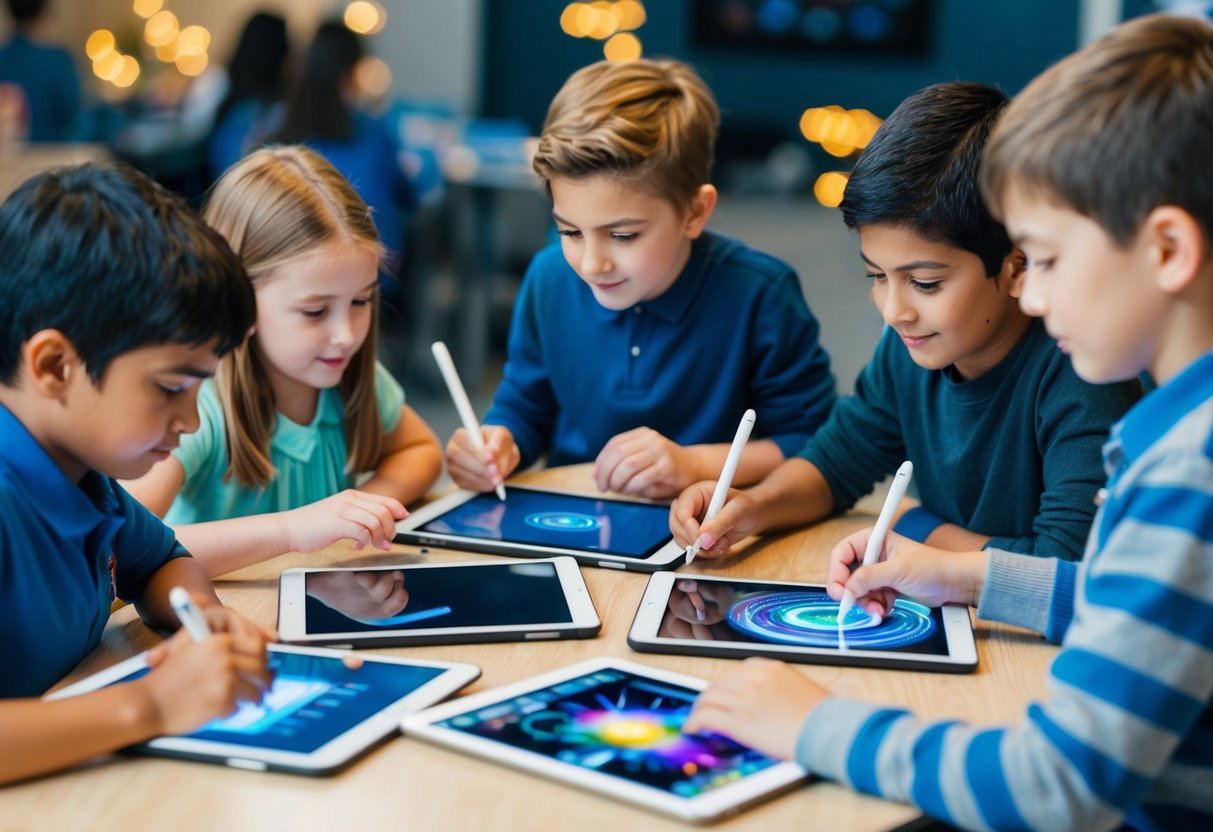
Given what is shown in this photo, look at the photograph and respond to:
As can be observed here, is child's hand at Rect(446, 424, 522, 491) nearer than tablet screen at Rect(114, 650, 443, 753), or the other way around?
tablet screen at Rect(114, 650, 443, 753)

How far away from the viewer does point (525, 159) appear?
14.2 ft

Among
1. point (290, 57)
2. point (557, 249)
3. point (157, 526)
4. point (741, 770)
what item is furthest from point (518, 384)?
point (290, 57)

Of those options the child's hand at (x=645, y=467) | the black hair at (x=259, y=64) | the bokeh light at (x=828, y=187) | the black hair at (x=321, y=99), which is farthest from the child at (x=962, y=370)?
the bokeh light at (x=828, y=187)

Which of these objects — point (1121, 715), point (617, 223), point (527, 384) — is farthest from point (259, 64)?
point (1121, 715)

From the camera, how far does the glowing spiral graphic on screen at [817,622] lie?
1.04 metres

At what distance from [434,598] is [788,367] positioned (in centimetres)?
74

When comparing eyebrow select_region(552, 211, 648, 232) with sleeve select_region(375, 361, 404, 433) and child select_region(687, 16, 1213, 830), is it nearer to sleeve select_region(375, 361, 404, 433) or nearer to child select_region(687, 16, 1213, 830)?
sleeve select_region(375, 361, 404, 433)

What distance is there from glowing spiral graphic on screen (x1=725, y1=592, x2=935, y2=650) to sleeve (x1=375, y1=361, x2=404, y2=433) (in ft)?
2.16

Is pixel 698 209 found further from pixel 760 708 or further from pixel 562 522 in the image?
pixel 760 708

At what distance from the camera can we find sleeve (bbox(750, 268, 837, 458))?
1.70 meters

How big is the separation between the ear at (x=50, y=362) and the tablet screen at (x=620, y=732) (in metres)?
0.37

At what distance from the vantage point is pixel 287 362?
1473mm

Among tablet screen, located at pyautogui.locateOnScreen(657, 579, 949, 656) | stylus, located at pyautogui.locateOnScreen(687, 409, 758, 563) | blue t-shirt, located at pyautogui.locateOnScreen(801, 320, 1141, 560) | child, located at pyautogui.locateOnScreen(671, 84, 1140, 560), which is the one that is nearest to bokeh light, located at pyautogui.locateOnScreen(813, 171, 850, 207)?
blue t-shirt, located at pyautogui.locateOnScreen(801, 320, 1141, 560)

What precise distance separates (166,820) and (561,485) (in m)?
0.82
